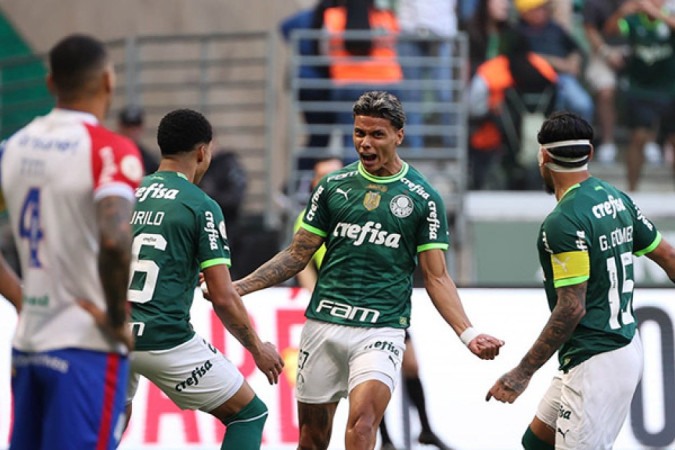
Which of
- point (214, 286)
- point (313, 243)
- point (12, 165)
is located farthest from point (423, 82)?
point (12, 165)

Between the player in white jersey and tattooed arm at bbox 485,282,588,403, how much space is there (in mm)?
2512

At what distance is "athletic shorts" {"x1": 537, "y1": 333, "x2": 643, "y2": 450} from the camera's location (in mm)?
7508

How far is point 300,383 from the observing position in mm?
8477

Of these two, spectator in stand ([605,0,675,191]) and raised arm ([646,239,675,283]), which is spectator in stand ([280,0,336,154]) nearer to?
spectator in stand ([605,0,675,191])

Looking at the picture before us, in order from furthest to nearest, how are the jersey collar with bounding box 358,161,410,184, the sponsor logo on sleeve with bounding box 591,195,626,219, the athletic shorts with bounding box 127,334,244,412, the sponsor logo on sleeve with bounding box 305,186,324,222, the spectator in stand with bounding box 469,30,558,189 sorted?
1. the spectator in stand with bounding box 469,30,558,189
2. the sponsor logo on sleeve with bounding box 305,186,324,222
3. the jersey collar with bounding box 358,161,410,184
4. the athletic shorts with bounding box 127,334,244,412
5. the sponsor logo on sleeve with bounding box 591,195,626,219

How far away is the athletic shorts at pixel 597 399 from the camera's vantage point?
751cm

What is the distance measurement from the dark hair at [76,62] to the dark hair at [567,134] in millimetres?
2820

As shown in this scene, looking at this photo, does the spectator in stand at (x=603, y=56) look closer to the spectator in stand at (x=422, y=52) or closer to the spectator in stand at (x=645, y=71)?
the spectator in stand at (x=645, y=71)

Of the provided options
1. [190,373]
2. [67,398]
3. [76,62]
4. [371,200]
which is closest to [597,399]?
[371,200]

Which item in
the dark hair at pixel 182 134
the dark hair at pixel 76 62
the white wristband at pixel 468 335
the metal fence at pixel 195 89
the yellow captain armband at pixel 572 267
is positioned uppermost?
the metal fence at pixel 195 89

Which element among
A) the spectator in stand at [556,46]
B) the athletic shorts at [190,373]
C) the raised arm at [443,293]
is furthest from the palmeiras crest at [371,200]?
the spectator in stand at [556,46]

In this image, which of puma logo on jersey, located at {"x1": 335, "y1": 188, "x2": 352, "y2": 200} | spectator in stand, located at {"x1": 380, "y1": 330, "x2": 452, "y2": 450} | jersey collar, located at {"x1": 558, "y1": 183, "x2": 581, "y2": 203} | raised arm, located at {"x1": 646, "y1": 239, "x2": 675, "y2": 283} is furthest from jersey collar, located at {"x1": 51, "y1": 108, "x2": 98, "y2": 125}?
spectator in stand, located at {"x1": 380, "y1": 330, "x2": 452, "y2": 450}

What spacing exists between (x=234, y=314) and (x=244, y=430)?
33.7 inches

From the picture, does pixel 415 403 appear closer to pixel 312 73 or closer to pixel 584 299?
pixel 584 299
